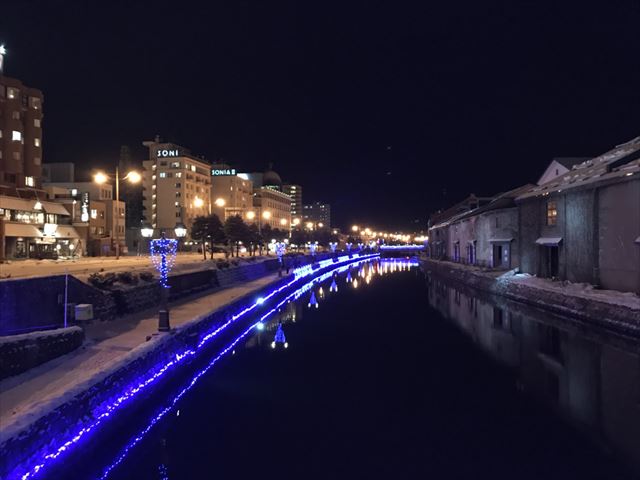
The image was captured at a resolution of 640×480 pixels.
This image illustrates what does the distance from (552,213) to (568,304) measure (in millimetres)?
8986

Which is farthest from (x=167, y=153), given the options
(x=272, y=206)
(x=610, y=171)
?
(x=610, y=171)

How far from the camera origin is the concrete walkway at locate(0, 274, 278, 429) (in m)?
9.23

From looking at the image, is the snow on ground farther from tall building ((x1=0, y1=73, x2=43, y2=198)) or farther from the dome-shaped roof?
the dome-shaped roof

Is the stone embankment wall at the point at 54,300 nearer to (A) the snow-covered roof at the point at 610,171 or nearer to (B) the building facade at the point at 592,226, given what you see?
(B) the building facade at the point at 592,226

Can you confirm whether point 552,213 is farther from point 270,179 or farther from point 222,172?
point 270,179

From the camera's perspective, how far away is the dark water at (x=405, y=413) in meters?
9.44

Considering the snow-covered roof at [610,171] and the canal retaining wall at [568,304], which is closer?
the canal retaining wall at [568,304]

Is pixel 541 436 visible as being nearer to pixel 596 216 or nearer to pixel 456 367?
pixel 456 367

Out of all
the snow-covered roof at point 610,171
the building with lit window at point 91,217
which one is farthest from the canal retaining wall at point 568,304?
the building with lit window at point 91,217

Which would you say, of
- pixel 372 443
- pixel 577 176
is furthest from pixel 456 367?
pixel 577 176

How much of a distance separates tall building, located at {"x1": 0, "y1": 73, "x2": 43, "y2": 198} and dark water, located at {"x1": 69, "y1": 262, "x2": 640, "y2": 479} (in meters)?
57.3

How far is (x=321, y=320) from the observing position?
94.4ft

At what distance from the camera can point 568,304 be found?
25.4m

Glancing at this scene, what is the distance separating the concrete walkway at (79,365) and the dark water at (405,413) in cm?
147
